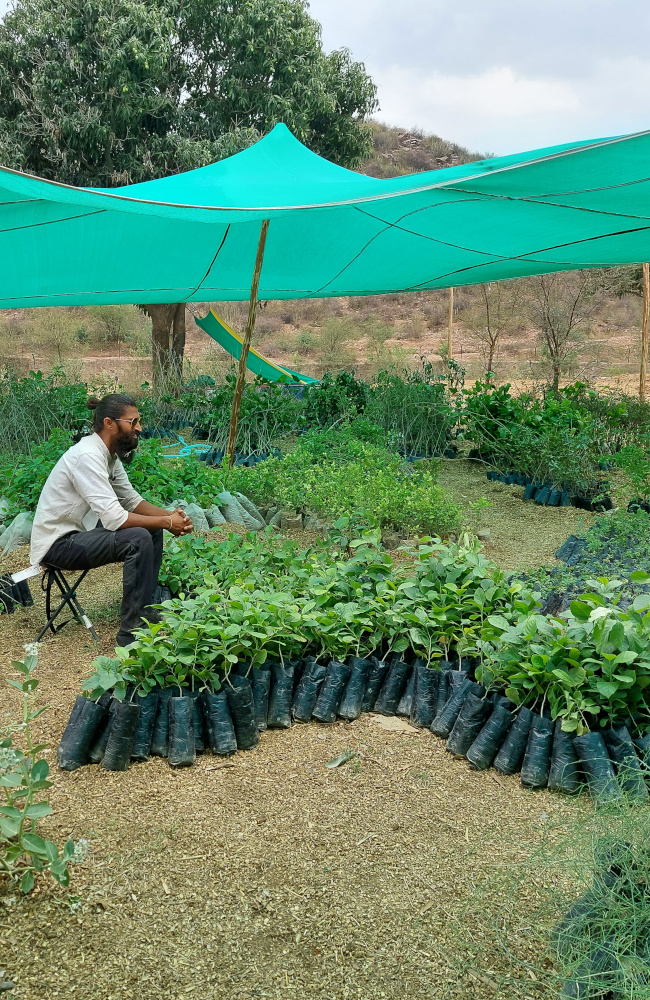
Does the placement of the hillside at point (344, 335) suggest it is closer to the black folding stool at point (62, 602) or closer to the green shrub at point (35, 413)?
the green shrub at point (35, 413)

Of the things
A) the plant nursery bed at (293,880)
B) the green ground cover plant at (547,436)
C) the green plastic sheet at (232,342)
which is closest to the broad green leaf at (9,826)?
the plant nursery bed at (293,880)

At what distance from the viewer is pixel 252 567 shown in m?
3.15

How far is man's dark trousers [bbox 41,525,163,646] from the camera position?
3049mm

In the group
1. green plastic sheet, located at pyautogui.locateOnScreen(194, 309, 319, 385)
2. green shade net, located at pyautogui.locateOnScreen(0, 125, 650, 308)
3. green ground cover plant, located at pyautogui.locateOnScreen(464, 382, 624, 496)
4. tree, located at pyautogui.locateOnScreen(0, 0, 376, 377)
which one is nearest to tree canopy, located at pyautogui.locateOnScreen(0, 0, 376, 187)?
tree, located at pyautogui.locateOnScreen(0, 0, 376, 377)

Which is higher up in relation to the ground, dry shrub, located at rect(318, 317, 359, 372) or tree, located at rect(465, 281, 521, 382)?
tree, located at rect(465, 281, 521, 382)

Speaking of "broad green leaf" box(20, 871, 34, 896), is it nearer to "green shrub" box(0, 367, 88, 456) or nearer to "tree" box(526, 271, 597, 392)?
"green shrub" box(0, 367, 88, 456)

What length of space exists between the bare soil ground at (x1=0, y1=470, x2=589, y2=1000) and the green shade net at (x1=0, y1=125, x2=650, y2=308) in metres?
2.50

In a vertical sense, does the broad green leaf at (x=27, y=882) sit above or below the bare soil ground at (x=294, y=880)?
above

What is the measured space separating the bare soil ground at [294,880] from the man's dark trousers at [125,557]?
21.2 inches

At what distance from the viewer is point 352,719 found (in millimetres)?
2578

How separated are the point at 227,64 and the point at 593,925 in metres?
11.0

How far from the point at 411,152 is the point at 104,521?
3207cm

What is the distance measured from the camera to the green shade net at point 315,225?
3627 millimetres

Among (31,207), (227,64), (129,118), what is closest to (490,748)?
(31,207)
